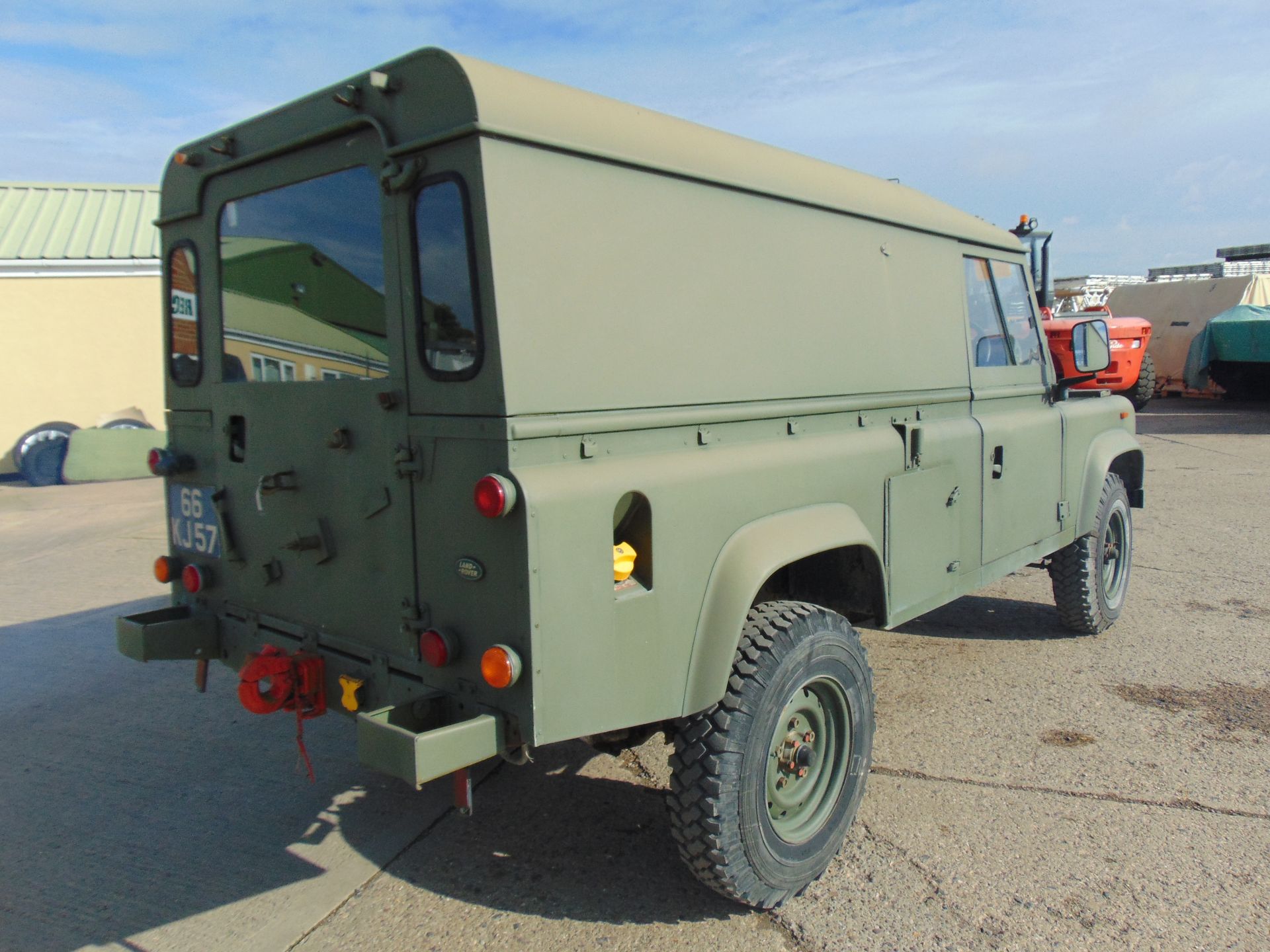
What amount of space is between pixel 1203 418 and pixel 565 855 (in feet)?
54.5

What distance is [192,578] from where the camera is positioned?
140 inches

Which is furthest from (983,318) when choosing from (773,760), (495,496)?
(495,496)

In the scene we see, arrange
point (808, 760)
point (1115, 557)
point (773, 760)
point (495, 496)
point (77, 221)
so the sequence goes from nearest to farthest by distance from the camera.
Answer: point (495, 496) < point (773, 760) < point (808, 760) < point (1115, 557) < point (77, 221)

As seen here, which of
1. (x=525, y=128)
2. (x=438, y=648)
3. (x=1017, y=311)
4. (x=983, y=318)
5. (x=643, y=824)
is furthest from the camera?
(x=1017, y=311)

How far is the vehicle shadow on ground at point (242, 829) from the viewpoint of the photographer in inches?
120

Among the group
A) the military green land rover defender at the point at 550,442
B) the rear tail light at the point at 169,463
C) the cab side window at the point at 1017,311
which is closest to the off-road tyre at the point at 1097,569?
the cab side window at the point at 1017,311

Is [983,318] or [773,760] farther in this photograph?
[983,318]

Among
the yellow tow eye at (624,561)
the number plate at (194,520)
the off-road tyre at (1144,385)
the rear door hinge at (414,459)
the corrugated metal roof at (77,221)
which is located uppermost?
the corrugated metal roof at (77,221)

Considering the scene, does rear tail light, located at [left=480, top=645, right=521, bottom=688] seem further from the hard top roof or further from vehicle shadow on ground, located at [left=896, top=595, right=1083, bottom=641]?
vehicle shadow on ground, located at [left=896, top=595, right=1083, bottom=641]

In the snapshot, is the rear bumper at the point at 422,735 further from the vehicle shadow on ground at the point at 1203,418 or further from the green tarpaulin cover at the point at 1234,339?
the green tarpaulin cover at the point at 1234,339

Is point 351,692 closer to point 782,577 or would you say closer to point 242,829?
point 242,829

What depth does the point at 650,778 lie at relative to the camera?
387cm

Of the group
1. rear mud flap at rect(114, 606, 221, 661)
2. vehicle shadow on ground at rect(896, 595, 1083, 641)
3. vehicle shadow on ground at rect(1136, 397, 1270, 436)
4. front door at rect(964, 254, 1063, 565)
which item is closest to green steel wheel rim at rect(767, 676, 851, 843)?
front door at rect(964, 254, 1063, 565)

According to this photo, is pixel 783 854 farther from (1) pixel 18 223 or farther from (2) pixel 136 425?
(1) pixel 18 223
